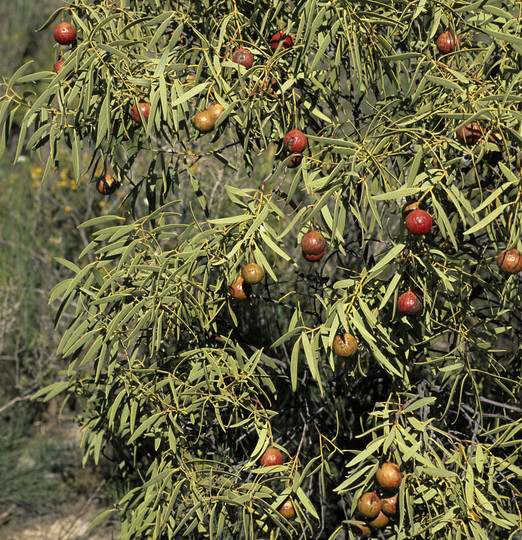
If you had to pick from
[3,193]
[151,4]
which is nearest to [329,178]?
[151,4]

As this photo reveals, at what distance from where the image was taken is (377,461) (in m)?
2.01

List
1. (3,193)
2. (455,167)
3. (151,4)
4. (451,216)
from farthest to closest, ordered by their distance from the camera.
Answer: (3,193) → (151,4) → (451,216) → (455,167)

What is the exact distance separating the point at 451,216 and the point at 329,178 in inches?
26.5

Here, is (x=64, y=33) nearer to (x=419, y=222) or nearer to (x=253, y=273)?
(x=253, y=273)

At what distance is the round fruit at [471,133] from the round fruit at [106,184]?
3.68ft

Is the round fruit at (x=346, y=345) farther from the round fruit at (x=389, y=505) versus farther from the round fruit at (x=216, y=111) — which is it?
the round fruit at (x=216, y=111)

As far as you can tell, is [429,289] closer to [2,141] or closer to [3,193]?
[2,141]

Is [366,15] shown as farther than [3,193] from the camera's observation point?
No

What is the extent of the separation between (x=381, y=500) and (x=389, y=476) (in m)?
0.15

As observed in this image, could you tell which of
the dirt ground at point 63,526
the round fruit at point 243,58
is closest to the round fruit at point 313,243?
the round fruit at point 243,58

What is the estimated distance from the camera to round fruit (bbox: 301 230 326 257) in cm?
189

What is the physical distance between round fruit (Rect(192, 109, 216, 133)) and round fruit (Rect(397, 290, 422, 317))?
72cm

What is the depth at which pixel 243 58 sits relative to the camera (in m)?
1.99

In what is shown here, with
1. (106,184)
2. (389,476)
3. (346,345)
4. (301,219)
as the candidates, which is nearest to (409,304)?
(346,345)
